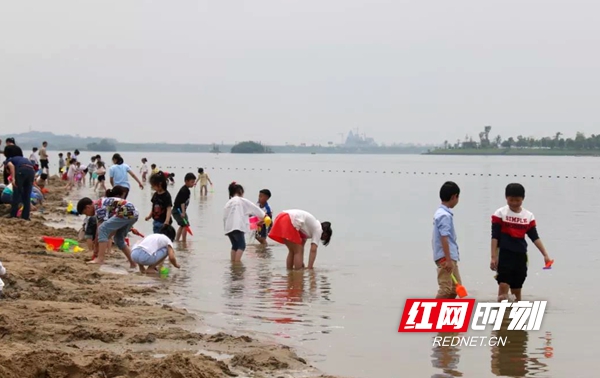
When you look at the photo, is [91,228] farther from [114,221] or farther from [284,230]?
[284,230]

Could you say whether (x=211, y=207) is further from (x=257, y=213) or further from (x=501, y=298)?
(x=501, y=298)

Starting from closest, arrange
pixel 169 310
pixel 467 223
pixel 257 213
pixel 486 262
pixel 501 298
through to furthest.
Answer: pixel 169 310 → pixel 501 298 → pixel 257 213 → pixel 486 262 → pixel 467 223

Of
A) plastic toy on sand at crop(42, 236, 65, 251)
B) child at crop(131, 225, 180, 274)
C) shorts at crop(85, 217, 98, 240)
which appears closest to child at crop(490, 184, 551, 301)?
child at crop(131, 225, 180, 274)

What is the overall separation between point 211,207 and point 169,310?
21411 mm

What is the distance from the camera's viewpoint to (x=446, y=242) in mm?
9211

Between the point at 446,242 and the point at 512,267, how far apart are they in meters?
0.83

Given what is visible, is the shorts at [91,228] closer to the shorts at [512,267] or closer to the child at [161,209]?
the child at [161,209]

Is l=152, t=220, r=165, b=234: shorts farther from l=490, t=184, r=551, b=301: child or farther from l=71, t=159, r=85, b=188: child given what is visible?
l=71, t=159, r=85, b=188: child

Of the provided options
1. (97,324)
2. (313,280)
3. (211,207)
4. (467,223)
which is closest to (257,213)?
(313,280)

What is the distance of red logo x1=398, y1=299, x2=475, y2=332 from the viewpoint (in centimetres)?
896

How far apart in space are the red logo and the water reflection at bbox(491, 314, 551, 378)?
518 millimetres

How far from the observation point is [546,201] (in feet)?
122

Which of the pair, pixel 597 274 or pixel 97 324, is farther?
pixel 597 274

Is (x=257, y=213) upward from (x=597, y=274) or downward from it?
upward
